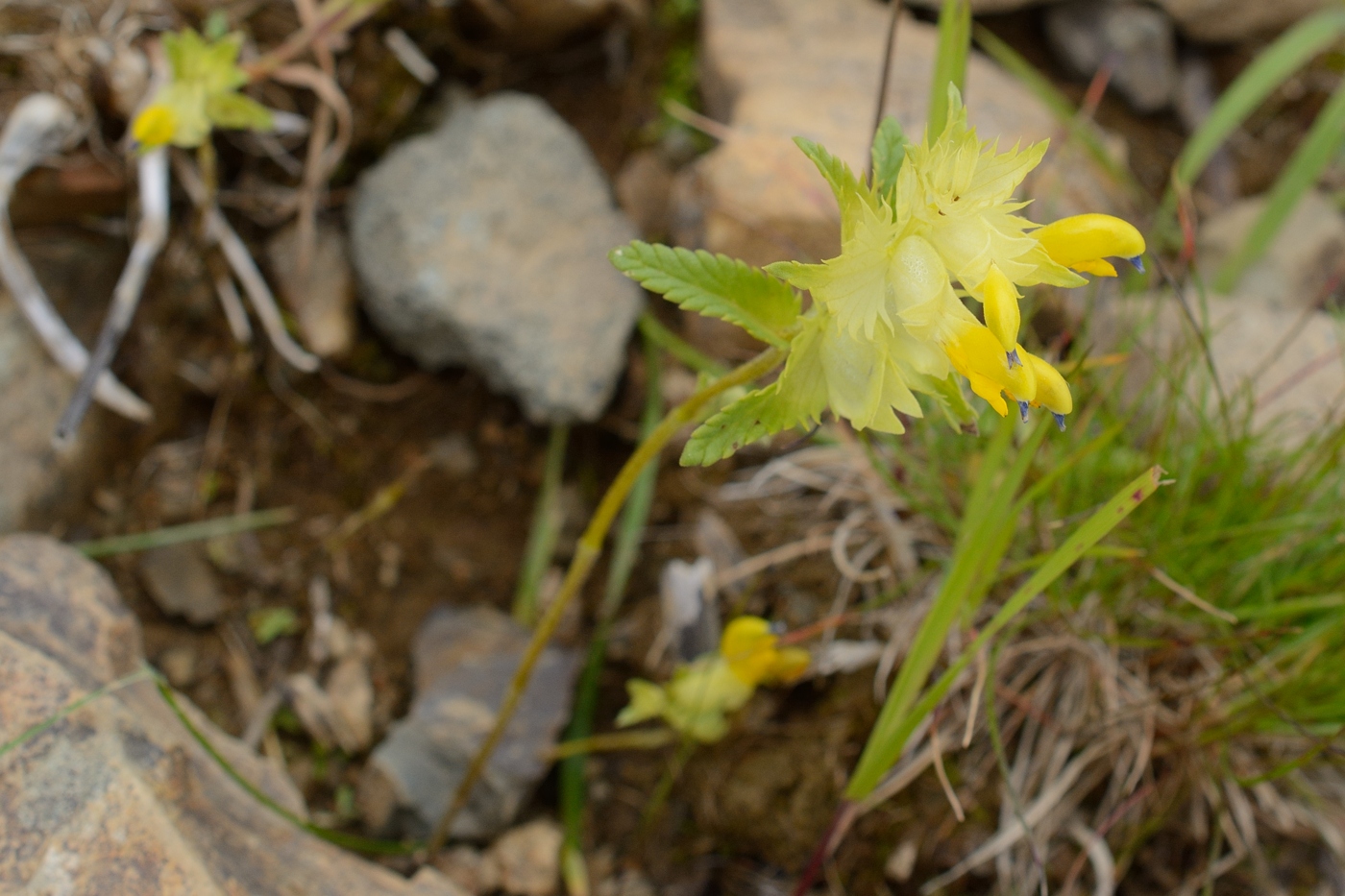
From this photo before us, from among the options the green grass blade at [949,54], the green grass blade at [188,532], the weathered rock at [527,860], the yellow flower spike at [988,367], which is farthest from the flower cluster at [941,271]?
the green grass blade at [188,532]

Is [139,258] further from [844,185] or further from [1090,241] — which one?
[1090,241]

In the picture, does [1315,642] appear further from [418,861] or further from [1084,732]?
[418,861]

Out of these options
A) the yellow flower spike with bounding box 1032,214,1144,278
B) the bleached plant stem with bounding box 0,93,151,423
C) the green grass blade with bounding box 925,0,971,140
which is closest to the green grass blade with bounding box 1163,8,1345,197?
the green grass blade with bounding box 925,0,971,140

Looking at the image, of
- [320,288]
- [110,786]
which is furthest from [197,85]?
[110,786]

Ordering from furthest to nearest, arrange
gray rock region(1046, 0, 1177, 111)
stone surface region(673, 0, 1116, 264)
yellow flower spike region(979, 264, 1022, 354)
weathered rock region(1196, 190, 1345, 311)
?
gray rock region(1046, 0, 1177, 111) → weathered rock region(1196, 190, 1345, 311) → stone surface region(673, 0, 1116, 264) → yellow flower spike region(979, 264, 1022, 354)

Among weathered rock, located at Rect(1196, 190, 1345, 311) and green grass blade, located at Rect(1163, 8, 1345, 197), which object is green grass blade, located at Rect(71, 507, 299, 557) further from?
weathered rock, located at Rect(1196, 190, 1345, 311)

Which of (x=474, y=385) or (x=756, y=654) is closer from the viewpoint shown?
(x=756, y=654)
